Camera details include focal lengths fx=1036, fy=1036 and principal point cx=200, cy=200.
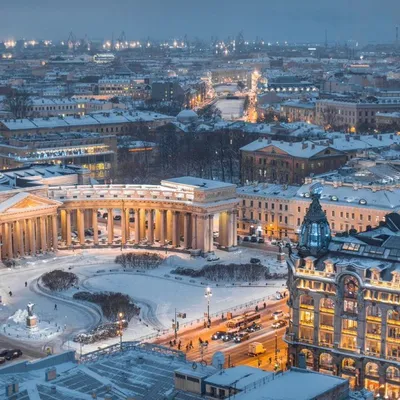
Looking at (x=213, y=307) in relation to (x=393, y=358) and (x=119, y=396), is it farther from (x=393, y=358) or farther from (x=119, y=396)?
(x=119, y=396)

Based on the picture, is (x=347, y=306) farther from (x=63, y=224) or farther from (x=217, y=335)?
(x=63, y=224)

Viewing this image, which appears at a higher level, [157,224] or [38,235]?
[38,235]

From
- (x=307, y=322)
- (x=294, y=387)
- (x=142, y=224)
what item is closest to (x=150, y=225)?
(x=142, y=224)

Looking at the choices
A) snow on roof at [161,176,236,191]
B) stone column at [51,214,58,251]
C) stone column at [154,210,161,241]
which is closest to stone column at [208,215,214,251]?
snow on roof at [161,176,236,191]

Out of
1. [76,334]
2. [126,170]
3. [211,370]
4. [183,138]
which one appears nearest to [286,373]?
[211,370]

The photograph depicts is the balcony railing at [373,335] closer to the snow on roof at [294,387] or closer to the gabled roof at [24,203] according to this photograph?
the snow on roof at [294,387]
